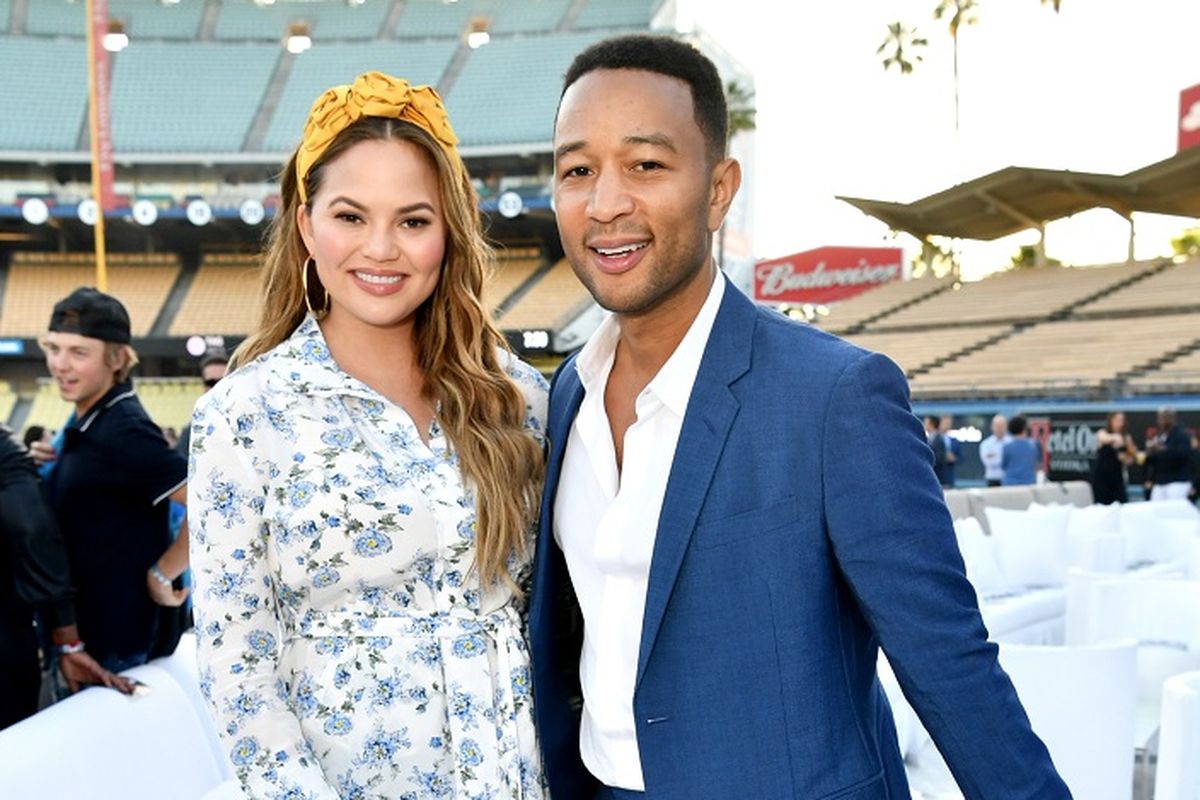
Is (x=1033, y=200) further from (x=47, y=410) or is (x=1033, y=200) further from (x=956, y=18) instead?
(x=47, y=410)

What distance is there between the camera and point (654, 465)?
4.85ft

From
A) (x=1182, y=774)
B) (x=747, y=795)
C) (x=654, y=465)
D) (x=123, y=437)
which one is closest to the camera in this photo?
(x=747, y=795)

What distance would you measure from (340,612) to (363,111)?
759 millimetres

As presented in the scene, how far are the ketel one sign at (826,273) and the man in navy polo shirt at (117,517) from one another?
3325 cm

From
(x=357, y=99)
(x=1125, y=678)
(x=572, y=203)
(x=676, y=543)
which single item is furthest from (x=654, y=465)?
(x=1125, y=678)

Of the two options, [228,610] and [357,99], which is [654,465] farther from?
[357,99]

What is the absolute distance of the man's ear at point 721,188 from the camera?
1.52 metres

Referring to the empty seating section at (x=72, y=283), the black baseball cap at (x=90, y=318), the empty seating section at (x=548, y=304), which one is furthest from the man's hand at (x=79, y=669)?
the empty seating section at (x=72, y=283)

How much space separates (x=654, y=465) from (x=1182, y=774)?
1700 mm

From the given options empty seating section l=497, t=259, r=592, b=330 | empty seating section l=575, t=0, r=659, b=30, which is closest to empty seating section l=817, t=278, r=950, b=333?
empty seating section l=497, t=259, r=592, b=330

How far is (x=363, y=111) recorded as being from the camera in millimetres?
1741

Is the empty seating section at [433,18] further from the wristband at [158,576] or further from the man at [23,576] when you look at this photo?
the man at [23,576]

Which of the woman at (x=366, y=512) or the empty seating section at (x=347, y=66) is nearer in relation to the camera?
the woman at (x=366, y=512)

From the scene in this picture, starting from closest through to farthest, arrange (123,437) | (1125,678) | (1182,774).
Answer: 1. (1182,774)
2. (1125,678)
3. (123,437)
